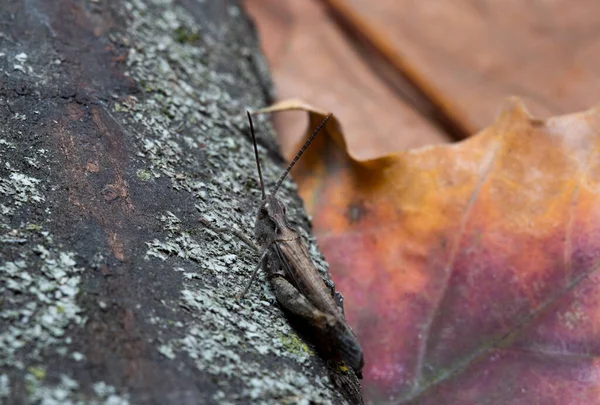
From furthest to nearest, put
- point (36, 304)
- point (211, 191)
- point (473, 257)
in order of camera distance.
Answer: point (473, 257) → point (211, 191) → point (36, 304)

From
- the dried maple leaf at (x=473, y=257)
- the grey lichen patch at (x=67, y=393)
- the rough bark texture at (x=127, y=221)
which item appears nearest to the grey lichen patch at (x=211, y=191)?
the rough bark texture at (x=127, y=221)

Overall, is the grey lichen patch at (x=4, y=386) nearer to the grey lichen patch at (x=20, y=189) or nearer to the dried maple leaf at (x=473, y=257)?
the grey lichen patch at (x=20, y=189)

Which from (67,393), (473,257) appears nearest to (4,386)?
(67,393)

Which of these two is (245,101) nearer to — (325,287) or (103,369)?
(325,287)

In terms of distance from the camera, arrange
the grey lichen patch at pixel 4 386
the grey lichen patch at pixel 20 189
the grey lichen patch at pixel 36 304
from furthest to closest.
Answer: the grey lichen patch at pixel 20 189
the grey lichen patch at pixel 36 304
the grey lichen patch at pixel 4 386

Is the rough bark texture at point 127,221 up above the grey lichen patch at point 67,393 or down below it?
above

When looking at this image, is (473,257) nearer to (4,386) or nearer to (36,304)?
(36,304)
